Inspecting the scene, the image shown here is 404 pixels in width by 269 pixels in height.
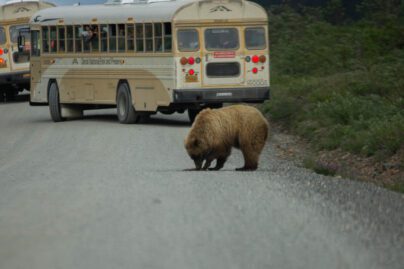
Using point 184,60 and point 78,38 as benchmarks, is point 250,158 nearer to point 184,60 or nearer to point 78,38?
point 184,60

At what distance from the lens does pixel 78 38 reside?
26391 mm

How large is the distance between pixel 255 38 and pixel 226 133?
9806 millimetres

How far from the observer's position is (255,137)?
14.7m

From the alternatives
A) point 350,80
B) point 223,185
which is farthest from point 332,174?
point 350,80

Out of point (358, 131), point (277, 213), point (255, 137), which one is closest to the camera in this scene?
point (277, 213)

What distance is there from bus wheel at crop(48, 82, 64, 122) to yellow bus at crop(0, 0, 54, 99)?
673cm

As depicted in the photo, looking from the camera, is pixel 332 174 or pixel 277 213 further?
pixel 332 174

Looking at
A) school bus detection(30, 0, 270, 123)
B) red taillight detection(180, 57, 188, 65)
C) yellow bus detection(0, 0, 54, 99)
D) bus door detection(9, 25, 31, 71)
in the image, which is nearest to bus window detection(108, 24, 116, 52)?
school bus detection(30, 0, 270, 123)

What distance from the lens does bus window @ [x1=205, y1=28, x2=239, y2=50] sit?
23656 millimetres

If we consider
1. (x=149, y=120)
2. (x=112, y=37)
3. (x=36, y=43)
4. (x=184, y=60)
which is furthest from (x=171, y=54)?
(x=36, y=43)

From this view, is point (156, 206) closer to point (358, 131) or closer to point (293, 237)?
point (293, 237)

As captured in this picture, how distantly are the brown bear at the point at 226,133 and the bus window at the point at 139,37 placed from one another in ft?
32.6

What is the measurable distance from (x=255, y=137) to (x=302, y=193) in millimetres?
3521

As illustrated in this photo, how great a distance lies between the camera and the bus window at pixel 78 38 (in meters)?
26.2
